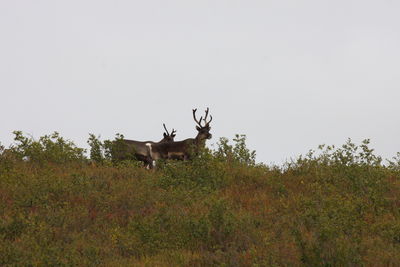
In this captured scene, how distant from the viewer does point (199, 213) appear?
11.5 metres

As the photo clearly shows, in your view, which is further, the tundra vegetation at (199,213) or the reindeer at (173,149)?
the reindeer at (173,149)

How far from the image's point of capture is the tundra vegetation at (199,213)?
29.5 feet

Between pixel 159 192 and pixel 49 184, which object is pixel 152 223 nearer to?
pixel 159 192

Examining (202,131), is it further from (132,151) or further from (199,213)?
(199,213)

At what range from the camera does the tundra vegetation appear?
29.5 ft

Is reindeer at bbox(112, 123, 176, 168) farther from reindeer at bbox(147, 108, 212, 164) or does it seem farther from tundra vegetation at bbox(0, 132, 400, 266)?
tundra vegetation at bbox(0, 132, 400, 266)

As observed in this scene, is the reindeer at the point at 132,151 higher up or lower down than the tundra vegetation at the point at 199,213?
higher up

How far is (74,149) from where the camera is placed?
1778cm

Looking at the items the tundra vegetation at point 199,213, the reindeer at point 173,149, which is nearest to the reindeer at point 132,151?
the reindeer at point 173,149

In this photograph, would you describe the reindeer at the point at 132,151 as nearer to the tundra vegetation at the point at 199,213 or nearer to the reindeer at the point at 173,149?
the reindeer at the point at 173,149

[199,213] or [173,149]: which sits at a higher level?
[173,149]

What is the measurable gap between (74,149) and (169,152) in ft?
10.7

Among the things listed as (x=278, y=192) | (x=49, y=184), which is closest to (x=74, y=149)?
(x=49, y=184)

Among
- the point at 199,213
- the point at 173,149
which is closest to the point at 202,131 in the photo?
the point at 173,149
